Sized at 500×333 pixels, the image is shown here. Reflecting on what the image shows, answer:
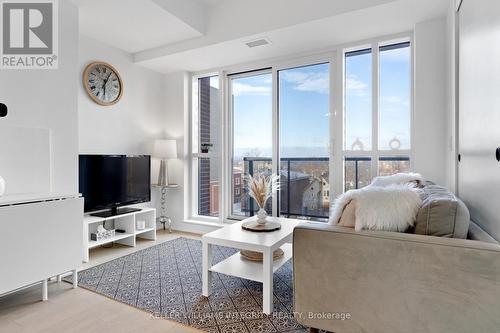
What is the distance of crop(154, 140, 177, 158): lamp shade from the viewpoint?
406 cm

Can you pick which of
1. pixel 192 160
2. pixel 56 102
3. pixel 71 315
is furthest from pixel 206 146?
pixel 71 315

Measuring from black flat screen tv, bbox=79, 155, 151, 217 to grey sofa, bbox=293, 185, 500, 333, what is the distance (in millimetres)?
2571

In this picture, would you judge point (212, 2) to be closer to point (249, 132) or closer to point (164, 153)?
point (249, 132)

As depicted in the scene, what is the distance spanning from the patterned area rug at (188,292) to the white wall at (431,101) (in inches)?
68.3

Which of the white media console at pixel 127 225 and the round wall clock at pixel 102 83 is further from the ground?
the round wall clock at pixel 102 83

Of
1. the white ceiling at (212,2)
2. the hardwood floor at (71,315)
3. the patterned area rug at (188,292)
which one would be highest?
the white ceiling at (212,2)

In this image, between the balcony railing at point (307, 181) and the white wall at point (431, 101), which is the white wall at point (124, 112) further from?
the white wall at point (431, 101)

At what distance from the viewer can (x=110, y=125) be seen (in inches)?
144

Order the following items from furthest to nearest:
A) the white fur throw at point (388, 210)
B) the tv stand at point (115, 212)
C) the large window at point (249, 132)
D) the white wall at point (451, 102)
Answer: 1. the large window at point (249, 132)
2. the tv stand at point (115, 212)
3. the white wall at point (451, 102)
4. the white fur throw at point (388, 210)

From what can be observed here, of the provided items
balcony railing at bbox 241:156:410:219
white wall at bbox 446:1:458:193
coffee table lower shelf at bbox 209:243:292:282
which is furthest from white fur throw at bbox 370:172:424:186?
coffee table lower shelf at bbox 209:243:292:282

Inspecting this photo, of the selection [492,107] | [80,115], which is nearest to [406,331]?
[492,107]

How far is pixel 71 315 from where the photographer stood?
6.48 feet

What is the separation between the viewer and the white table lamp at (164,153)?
4.06 m

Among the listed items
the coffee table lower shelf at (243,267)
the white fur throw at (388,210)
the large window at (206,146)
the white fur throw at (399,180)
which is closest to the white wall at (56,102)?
the coffee table lower shelf at (243,267)
